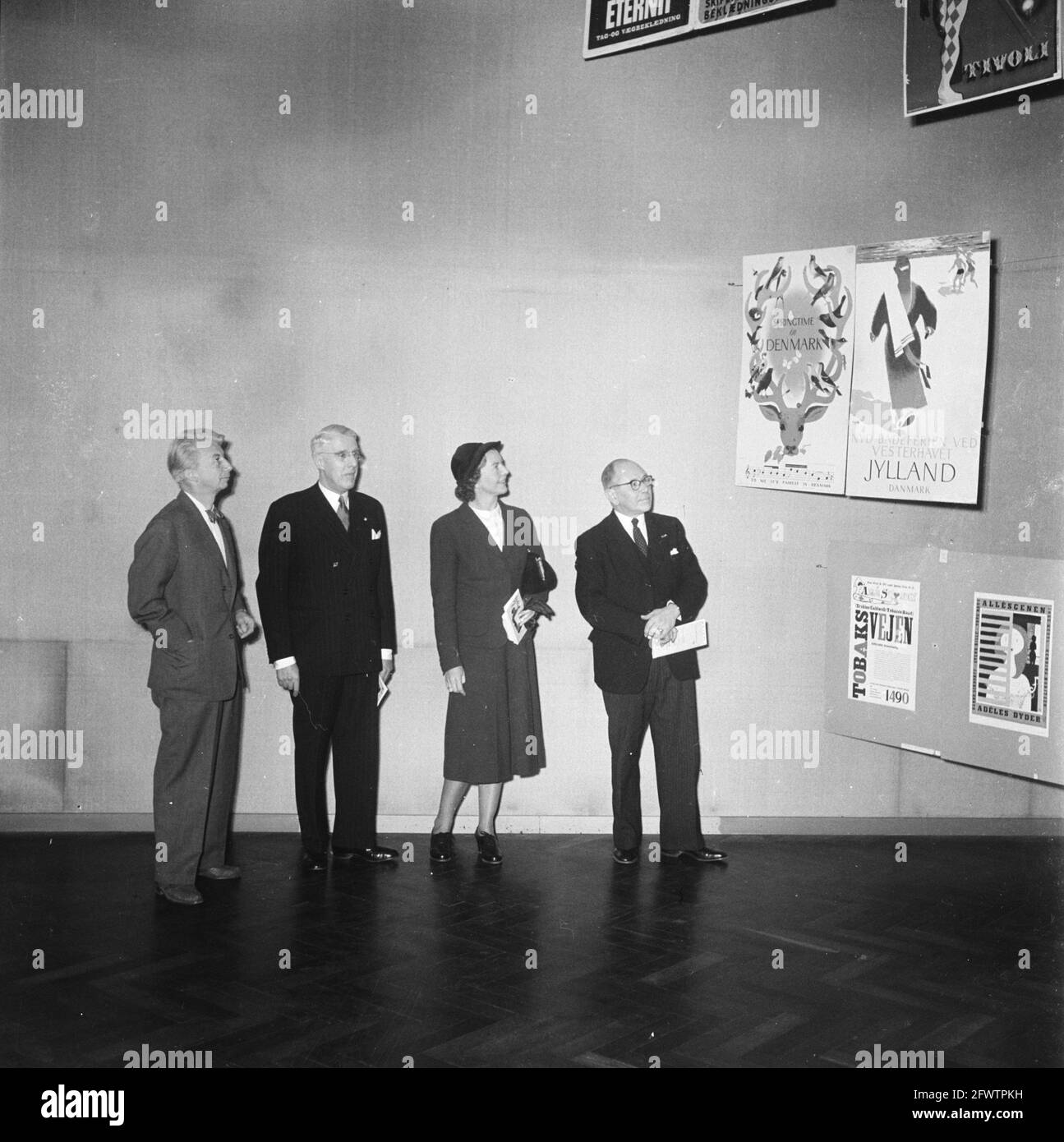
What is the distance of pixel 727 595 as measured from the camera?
633 centimetres

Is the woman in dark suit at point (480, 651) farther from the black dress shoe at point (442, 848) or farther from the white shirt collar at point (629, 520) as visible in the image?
the white shirt collar at point (629, 520)

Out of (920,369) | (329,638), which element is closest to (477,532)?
(329,638)

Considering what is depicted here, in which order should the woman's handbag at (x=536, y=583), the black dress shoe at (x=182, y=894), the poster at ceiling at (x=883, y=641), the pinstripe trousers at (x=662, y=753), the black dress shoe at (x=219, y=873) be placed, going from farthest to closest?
the poster at ceiling at (x=883, y=641) < the woman's handbag at (x=536, y=583) < the pinstripe trousers at (x=662, y=753) < the black dress shoe at (x=219, y=873) < the black dress shoe at (x=182, y=894)

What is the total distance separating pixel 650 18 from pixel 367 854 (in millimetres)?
4018

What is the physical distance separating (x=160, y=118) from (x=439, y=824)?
11.8 ft

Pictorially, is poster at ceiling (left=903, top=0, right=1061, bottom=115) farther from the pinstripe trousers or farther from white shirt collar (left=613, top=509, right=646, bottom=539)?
the pinstripe trousers

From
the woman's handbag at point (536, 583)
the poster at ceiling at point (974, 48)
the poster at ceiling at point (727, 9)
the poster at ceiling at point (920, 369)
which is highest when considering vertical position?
the poster at ceiling at point (727, 9)

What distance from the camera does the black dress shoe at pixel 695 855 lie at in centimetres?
580

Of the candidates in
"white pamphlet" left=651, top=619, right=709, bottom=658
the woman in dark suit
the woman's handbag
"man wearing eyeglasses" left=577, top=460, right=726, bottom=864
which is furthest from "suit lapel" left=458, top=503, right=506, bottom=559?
"white pamphlet" left=651, top=619, right=709, bottom=658

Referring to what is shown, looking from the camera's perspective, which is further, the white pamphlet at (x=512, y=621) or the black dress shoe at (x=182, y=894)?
the white pamphlet at (x=512, y=621)

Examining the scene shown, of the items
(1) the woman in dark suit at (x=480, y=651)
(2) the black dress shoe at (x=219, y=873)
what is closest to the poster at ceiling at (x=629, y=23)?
(1) the woman in dark suit at (x=480, y=651)

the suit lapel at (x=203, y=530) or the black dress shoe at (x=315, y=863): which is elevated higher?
the suit lapel at (x=203, y=530)

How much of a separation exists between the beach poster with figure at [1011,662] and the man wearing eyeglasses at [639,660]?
1263 millimetres
